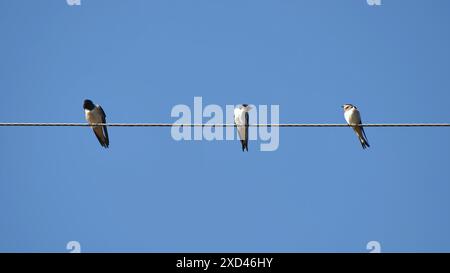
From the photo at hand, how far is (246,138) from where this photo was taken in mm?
13367

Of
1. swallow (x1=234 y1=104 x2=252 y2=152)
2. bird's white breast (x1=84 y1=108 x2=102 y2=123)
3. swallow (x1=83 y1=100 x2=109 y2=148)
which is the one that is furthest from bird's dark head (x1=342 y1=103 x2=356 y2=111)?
bird's white breast (x1=84 y1=108 x2=102 y2=123)

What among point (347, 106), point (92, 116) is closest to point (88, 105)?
point (92, 116)

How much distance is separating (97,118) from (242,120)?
2595 mm

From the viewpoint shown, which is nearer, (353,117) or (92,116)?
(353,117)

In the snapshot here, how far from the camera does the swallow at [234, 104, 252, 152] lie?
43.9 ft

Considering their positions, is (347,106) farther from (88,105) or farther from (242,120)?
(88,105)

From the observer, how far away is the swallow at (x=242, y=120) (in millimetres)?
13367

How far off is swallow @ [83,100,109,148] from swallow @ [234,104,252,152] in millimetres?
2315

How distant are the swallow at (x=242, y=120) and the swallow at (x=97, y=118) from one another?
2315 mm

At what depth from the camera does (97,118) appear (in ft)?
45.6

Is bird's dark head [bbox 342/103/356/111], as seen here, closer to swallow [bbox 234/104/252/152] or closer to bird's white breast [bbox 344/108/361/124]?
bird's white breast [bbox 344/108/361/124]

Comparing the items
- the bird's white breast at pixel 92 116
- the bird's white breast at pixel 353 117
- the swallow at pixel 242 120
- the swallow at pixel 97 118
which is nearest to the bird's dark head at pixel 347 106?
the bird's white breast at pixel 353 117

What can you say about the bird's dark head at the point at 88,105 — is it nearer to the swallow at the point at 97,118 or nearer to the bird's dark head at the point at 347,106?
the swallow at the point at 97,118
